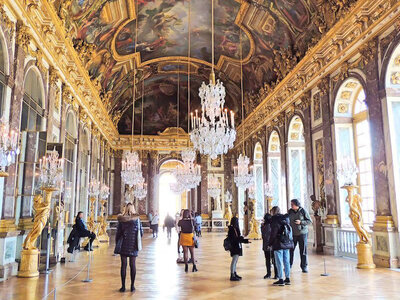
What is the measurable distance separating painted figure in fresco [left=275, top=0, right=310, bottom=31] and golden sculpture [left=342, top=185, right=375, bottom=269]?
666 cm

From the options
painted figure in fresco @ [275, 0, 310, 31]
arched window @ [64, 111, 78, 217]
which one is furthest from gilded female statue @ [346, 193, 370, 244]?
arched window @ [64, 111, 78, 217]

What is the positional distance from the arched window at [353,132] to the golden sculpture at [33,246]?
8008 millimetres

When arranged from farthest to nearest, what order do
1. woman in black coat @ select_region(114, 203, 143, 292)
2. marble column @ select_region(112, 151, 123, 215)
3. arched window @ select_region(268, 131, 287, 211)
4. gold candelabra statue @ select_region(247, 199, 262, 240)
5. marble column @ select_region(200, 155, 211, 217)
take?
marble column @ select_region(200, 155, 211, 217), marble column @ select_region(112, 151, 123, 215), arched window @ select_region(268, 131, 287, 211), gold candelabra statue @ select_region(247, 199, 262, 240), woman in black coat @ select_region(114, 203, 143, 292)

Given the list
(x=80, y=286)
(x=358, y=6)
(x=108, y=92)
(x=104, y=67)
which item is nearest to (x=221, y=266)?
(x=80, y=286)

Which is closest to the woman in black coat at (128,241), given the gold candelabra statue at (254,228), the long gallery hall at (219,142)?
the long gallery hall at (219,142)

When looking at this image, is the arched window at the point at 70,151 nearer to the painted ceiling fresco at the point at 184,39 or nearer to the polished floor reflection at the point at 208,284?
the painted ceiling fresco at the point at 184,39

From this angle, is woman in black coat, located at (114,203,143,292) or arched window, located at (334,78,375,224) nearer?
woman in black coat, located at (114,203,143,292)

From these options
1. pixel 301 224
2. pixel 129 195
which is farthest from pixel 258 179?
pixel 301 224

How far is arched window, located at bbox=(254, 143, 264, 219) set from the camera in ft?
63.7

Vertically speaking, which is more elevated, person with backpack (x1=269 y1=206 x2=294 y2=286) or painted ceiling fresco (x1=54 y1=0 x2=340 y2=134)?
painted ceiling fresco (x1=54 y1=0 x2=340 y2=134)

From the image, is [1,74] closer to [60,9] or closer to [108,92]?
[60,9]

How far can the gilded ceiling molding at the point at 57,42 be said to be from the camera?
8.07 m

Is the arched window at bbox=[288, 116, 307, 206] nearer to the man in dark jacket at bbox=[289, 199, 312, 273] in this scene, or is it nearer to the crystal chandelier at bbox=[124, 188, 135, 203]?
the man in dark jacket at bbox=[289, 199, 312, 273]

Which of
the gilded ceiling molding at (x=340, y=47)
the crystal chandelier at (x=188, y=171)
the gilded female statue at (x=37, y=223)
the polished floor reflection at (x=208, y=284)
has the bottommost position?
the polished floor reflection at (x=208, y=284)
